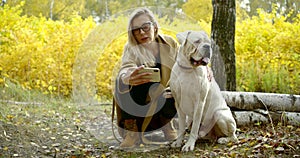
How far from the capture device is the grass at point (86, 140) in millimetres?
3770

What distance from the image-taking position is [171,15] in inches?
174

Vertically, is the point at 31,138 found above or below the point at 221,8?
below

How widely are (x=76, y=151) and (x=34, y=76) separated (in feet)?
16.0

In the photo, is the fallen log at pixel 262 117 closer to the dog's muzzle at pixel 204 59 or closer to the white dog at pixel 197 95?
the white dog at pixel 197 95

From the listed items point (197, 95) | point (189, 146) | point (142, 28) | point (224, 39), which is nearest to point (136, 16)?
point (142, 28)

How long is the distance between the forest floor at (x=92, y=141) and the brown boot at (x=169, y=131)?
0.21m

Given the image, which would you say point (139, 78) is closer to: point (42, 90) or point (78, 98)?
point (78, 98)

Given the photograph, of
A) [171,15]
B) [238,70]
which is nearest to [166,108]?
[171,15]

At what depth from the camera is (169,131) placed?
4.50 meters

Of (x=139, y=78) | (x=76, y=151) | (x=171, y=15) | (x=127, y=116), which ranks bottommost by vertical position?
(x=76, y=151)

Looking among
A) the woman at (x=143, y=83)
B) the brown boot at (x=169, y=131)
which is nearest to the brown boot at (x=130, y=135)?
the woman at (x=143, y=83)

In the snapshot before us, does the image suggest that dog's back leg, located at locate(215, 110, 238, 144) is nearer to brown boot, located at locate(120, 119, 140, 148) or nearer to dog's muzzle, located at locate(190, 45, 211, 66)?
dog's muzzle, located at locate(190, 45, 211, 66)

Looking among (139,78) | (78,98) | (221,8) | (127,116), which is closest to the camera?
(139,78)

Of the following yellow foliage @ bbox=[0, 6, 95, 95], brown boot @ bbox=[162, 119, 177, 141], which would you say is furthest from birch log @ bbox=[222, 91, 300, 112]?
yellow foliage @ bbox=[0, 6, 95, 95]
